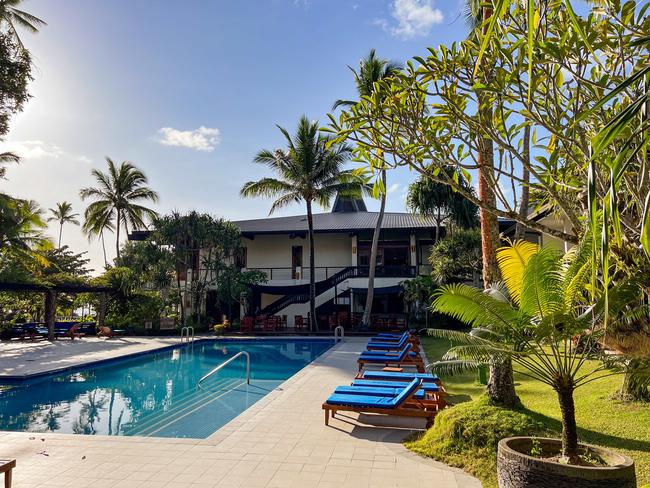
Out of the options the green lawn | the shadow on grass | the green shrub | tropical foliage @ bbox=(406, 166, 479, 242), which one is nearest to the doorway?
tropical foliage @ bbox=(406, 166, 479, 242)

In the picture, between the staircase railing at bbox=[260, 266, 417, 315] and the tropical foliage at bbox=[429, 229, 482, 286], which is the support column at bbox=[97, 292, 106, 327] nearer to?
the staircase railing at bbox=[260, 266, 417, 315]

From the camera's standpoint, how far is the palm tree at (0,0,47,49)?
19984mm

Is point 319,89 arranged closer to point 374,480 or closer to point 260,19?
point 260,19

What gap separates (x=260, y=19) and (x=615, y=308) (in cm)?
910

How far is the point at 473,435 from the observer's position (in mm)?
5805

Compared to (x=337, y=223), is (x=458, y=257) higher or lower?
lower

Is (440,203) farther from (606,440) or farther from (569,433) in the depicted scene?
(569,433)

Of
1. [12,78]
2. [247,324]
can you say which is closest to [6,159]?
[12,78]

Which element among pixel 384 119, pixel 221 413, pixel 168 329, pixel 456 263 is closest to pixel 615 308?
pixel 384 119

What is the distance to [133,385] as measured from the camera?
42.7 ft

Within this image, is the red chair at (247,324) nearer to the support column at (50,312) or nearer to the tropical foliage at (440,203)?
the support column at (50,312)

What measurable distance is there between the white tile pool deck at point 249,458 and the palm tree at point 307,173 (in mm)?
16498

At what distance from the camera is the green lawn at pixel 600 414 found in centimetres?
560

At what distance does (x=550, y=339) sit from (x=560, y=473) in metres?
1.32
